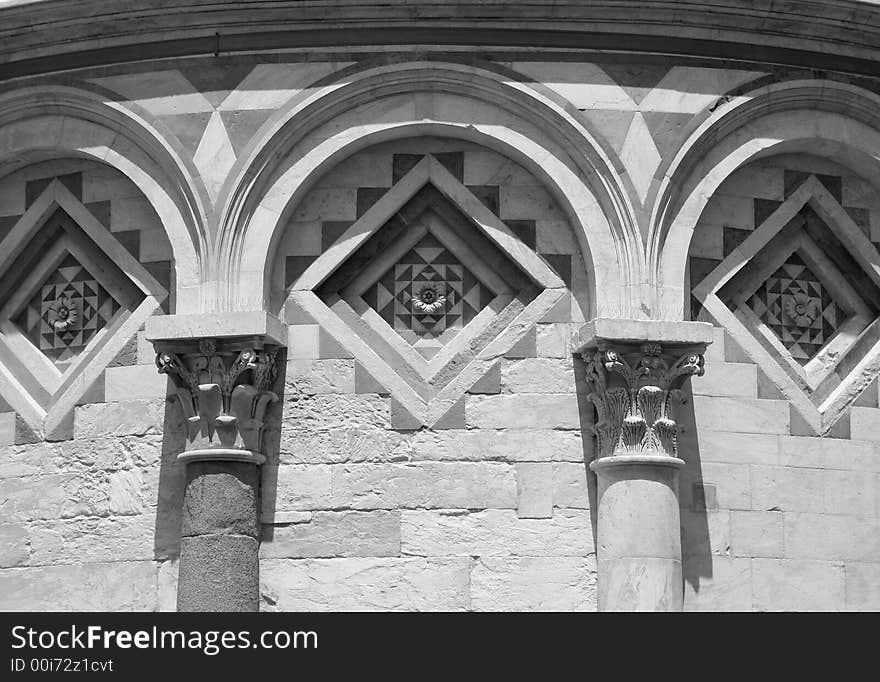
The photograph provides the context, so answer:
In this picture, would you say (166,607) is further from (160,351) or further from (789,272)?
(789,272)

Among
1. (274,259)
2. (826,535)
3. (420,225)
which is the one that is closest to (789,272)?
(826,535)

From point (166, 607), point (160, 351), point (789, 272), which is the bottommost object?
point (166, 607)

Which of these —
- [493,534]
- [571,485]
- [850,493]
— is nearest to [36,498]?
[493,534]

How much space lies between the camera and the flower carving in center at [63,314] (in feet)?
43.6

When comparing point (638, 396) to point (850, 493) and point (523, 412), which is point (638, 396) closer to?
point (523, 412)

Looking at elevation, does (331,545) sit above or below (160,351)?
below

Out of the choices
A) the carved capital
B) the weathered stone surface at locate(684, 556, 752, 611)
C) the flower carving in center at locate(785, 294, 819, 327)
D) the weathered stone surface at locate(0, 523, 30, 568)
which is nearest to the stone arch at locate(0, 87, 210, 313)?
the carved capital

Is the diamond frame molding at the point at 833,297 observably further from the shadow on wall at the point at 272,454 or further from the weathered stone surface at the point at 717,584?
the shadow on wall at the point at 272,454

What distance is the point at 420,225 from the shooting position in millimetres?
12938

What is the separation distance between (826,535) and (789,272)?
202 cm

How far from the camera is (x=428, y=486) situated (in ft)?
40.3

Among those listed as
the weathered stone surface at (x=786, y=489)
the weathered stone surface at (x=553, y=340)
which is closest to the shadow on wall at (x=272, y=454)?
the weathered stone surface at (x=553, y=340)

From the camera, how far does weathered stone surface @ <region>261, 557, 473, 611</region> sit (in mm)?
12102

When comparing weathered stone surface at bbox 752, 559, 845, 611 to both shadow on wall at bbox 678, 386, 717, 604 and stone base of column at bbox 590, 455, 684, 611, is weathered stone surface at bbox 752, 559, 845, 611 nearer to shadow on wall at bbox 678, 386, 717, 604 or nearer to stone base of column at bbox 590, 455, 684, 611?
shadow on wall at bbox 678, 386, 717, 604
